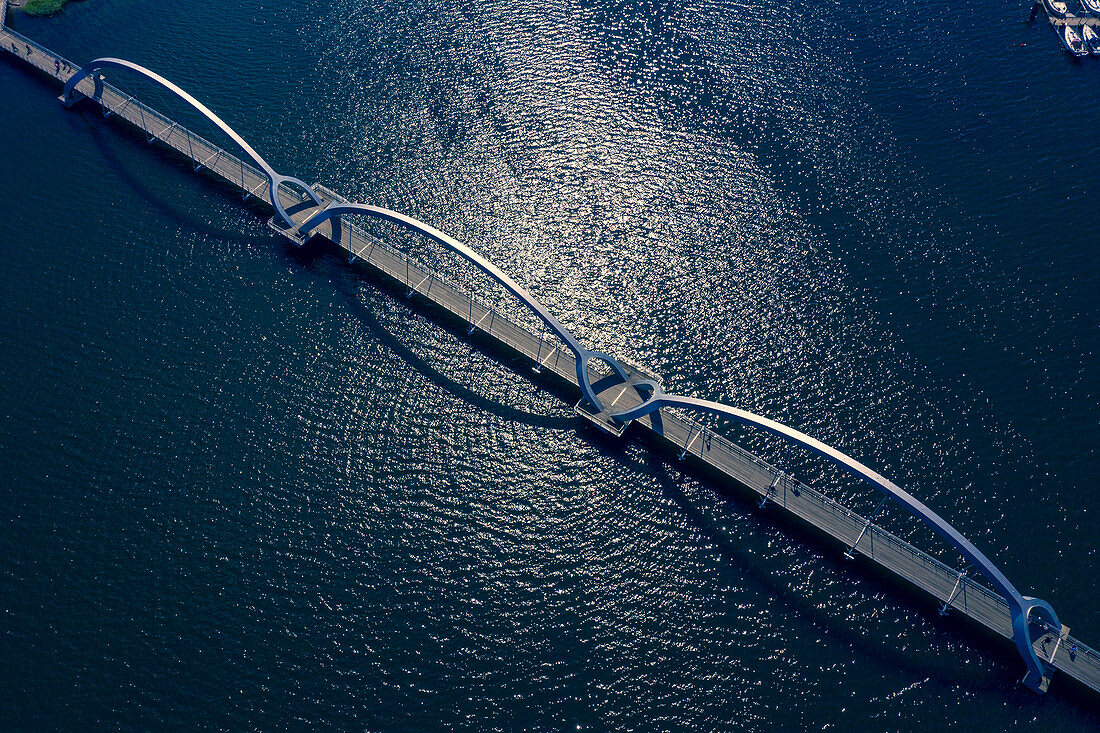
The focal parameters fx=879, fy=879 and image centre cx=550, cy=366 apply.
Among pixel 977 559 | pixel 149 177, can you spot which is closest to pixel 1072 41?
pixel 977 559

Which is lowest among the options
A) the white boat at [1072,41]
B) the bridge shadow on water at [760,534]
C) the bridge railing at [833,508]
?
the bridge shadow on water at [760,534]

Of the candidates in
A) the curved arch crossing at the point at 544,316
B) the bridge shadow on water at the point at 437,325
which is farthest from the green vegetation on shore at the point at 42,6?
the curved arch crossing at the point at 544,316

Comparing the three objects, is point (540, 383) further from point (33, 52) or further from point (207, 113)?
point (33, 52)

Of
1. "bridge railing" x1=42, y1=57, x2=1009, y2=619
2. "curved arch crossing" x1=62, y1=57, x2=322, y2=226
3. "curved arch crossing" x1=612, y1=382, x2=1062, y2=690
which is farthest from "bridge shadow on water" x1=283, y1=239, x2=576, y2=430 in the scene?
"curved arch crossing" x1=612, y1=382, x2=1062, y2=690

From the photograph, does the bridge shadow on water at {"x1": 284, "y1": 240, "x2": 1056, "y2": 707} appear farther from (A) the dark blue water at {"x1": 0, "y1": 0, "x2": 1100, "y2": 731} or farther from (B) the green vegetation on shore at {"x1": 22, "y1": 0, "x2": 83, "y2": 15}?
(B) the green vegetation on shore at {"x1": 22, "y1": 0, "x2": 83, "y2": 15}

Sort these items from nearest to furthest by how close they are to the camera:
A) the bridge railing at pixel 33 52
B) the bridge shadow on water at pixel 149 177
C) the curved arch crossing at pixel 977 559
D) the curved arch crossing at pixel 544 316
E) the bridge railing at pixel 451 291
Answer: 1. the curved arch crossing at pixel 977 559
2. the bridge railing at pixel 451 291
3. the curved arch crossing at pixel 544 316
4. the bridge shadow on water at pixel 149 177
5. the bridge railing at pixel 33 52

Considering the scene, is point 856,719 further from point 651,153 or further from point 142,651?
point 651,153

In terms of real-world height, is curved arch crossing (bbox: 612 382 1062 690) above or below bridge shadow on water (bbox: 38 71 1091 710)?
above

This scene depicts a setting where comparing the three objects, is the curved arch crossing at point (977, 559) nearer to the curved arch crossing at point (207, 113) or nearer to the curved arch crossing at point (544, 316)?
the curved arch crossing at point (544, 316)
